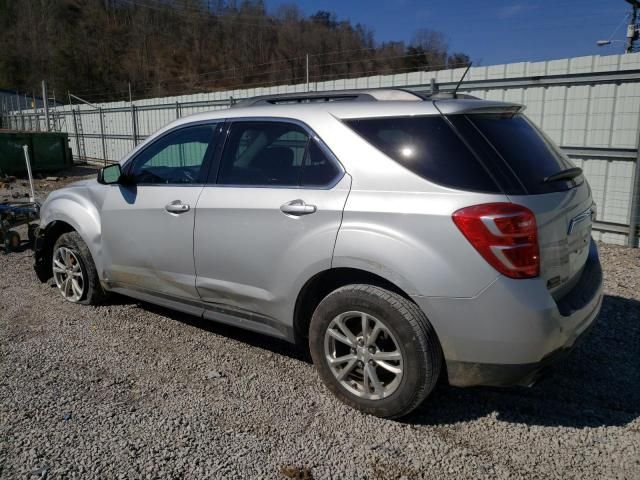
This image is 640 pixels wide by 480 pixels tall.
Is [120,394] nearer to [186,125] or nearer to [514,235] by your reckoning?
[186,125]

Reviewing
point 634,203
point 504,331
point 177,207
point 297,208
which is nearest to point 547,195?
point 504,331

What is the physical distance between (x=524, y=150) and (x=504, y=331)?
3.29ft

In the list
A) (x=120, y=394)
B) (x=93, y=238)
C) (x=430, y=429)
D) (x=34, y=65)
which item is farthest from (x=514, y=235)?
(x=34, y=65)

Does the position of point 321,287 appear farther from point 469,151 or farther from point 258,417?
point 469,151

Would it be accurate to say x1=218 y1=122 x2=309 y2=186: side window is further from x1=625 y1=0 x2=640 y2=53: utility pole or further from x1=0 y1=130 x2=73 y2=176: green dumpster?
x1=625 y1=0 x2=640 y2=53: utility pole

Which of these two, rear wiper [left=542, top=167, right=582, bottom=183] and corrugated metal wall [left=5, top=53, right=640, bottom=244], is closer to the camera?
rear wiper [left=542, top=167, right=582, bottom=183]

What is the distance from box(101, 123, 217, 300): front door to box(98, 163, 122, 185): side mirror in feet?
0.19

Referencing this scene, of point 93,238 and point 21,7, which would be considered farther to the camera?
point 21,7

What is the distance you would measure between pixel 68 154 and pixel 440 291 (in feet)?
56.8

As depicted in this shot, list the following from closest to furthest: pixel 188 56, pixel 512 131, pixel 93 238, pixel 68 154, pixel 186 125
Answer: pixel 512 131 < pixel 186 125 < pixel 93 238 < pixel 68 154 < pixel 188 56

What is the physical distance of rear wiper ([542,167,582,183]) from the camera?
2695 mm

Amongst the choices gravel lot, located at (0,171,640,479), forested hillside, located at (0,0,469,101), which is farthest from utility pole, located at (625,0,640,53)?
forested hillside, located at (0,0,469,101)

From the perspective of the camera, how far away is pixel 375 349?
2.81 metres

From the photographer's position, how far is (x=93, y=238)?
430cm
